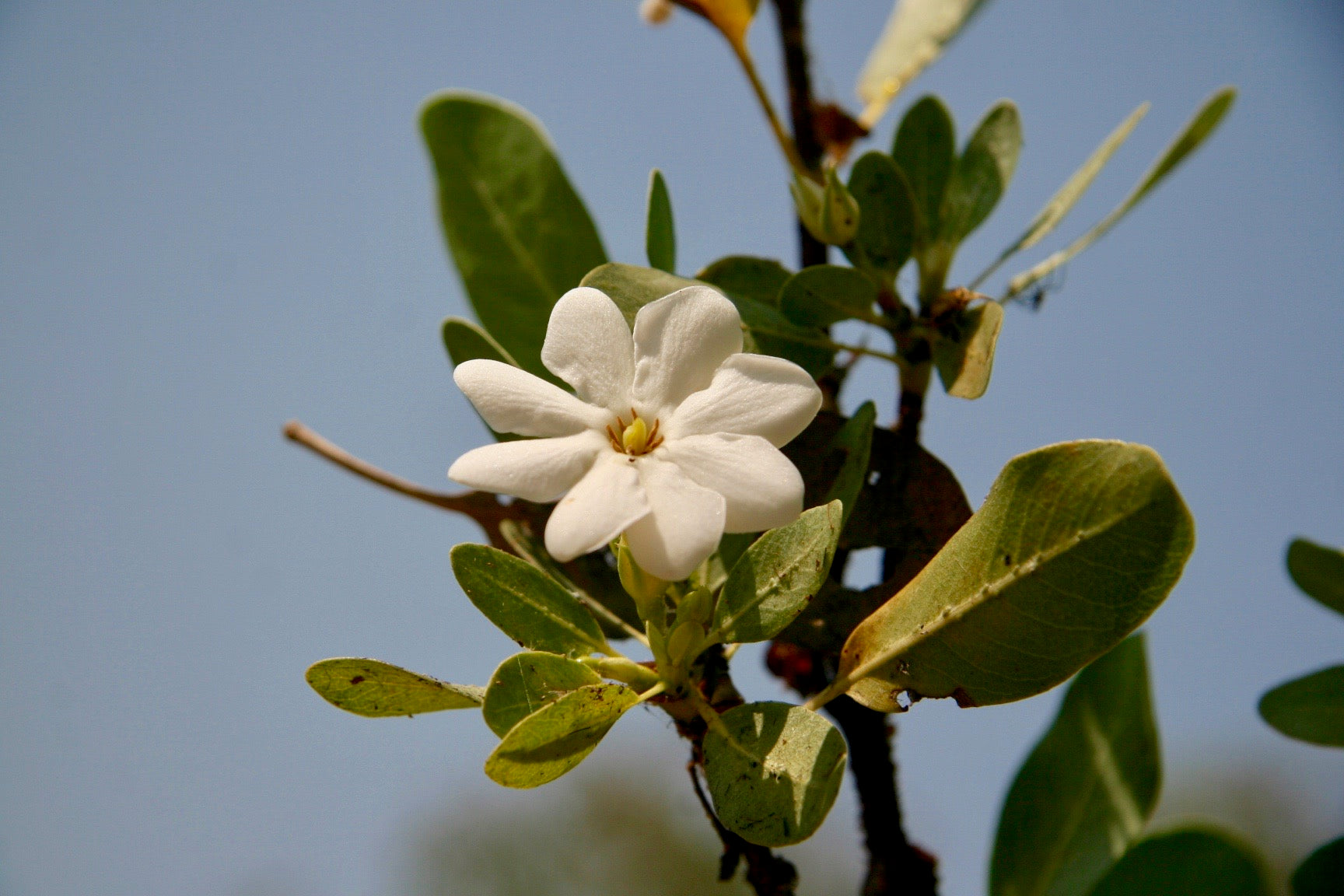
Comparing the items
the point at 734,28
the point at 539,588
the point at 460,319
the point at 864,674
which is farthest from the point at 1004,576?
the point at 734,28

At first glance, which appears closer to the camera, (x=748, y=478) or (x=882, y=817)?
(x=748, y=478)

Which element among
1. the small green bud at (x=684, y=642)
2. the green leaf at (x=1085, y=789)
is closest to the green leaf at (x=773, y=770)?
the small green bud at (x=684, y=642)

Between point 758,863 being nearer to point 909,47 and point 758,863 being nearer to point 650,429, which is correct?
point 650,429

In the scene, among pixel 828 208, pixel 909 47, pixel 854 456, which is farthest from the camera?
pixel 909 47

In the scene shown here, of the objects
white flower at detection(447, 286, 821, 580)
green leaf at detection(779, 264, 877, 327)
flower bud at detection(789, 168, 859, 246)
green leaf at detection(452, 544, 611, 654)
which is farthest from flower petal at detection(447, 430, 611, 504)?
flower bud at detection(789, 168, 859, 246)

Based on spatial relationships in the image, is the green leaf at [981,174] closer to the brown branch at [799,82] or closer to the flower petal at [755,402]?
the brown branch at [799,82]

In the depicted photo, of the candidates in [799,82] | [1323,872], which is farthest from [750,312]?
[1323,872]

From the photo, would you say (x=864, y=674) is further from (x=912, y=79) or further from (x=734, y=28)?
(x=912, y=79)
